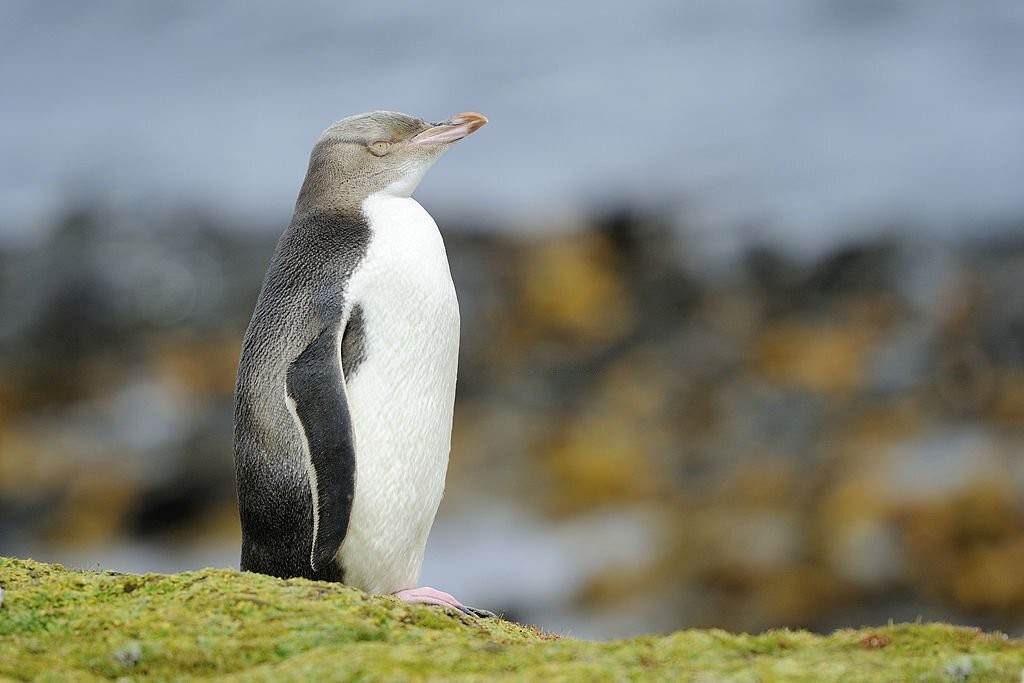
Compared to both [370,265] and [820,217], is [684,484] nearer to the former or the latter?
[820,217]

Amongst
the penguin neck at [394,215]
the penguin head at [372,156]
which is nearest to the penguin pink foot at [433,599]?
the penguin neck at [394,215]

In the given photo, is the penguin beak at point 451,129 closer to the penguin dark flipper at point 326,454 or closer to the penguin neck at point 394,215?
the penguin neck at point 394,215

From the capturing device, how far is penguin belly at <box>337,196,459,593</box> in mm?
5102

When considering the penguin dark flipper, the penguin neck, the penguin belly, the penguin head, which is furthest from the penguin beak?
the penguin dark flipper

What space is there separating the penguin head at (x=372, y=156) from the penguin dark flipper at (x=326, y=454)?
1.00 meters

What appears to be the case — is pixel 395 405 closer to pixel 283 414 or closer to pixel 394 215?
pixel 283 414

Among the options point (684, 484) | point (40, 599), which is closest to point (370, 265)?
point (40, 599)

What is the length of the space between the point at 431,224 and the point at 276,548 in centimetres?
157

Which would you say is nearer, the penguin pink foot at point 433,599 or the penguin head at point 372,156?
the penguin pink foot at point 433,599

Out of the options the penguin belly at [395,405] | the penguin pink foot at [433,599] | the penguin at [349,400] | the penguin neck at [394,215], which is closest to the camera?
the penguin pink foot at [433,599]

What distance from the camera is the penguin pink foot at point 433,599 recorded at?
4844 millimetres

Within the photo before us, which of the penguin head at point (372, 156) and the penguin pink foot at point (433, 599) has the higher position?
the penguin head at point (372, 156)

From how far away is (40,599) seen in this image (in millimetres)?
4293

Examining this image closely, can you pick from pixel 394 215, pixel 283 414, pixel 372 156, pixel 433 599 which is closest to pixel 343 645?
pixel 433 599
